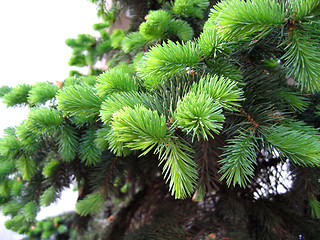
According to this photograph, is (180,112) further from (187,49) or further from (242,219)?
(242,219)

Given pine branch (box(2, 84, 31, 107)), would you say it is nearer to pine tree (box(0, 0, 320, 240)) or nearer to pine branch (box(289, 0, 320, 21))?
pine tree (box(0, 0, 320, 240))

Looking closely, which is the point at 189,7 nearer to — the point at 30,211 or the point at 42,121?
the point at 42,121

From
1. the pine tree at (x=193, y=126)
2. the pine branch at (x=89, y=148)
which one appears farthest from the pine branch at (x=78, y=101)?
the pine branch at (x=89, y=148)

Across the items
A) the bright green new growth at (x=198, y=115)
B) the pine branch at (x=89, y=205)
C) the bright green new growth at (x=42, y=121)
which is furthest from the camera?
the pine branch at (x=89, y=205)

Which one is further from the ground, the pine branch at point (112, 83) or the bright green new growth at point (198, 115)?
the pine branch at point (112, 83)

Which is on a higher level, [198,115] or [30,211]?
[198,115]

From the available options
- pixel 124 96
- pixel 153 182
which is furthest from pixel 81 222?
pixel 124 96

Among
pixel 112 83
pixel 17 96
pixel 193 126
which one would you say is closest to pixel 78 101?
pixel 112 83

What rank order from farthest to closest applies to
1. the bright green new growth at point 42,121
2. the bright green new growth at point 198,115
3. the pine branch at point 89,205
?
the pine branch at point 89,205 < the bright green new growth at point 42,121 < the bright green new growth at point 198,115

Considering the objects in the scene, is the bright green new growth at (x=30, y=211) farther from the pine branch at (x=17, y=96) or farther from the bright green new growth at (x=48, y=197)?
the pine branch at (x=17, y=96)
